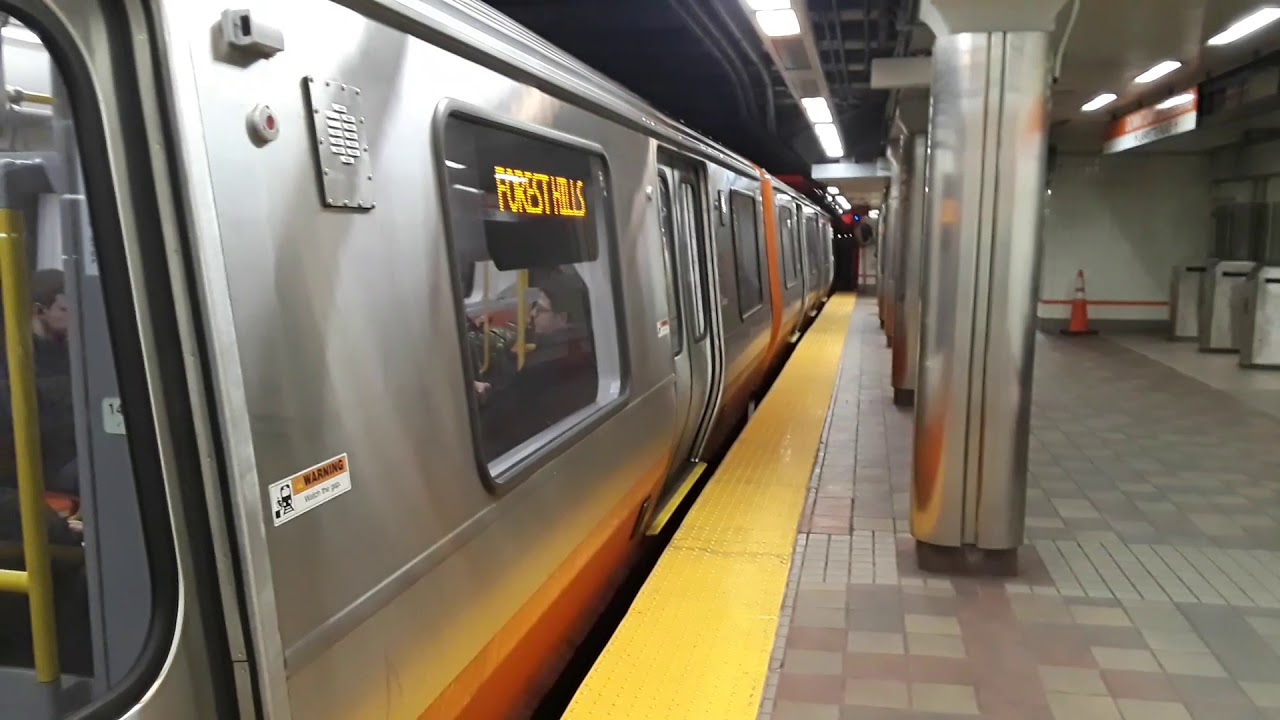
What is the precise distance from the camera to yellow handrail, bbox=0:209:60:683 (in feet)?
4.62

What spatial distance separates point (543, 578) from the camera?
8.86 ft

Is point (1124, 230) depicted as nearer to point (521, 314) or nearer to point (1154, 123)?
point (1154, 123)

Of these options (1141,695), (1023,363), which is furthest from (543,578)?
(1023,363)

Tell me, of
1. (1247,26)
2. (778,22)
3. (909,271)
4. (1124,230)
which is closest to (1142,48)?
(1247,26)

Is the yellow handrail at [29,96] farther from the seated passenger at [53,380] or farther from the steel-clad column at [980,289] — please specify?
the steel-clad column at [980,289]

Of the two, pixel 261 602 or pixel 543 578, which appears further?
pixel 543 578

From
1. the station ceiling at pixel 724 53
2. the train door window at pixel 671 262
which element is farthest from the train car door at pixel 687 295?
the station ceiling at pixel 724 53

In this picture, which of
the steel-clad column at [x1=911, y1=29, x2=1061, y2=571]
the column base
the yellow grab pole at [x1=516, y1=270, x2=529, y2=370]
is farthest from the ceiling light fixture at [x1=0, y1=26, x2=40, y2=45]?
the column base

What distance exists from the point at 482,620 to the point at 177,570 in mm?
976

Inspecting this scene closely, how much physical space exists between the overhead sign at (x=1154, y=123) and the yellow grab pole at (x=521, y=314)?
7.83m

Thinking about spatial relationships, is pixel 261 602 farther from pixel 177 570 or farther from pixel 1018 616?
pixel 1018 616

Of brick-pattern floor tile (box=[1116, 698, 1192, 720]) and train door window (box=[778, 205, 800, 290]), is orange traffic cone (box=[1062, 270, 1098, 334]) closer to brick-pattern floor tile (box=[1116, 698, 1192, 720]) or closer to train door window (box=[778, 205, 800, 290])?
train door window (box=[778, 205, 800, 290])

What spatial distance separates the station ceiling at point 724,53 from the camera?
8461 millimetres

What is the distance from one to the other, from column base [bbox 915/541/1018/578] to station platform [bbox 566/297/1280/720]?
64mm
